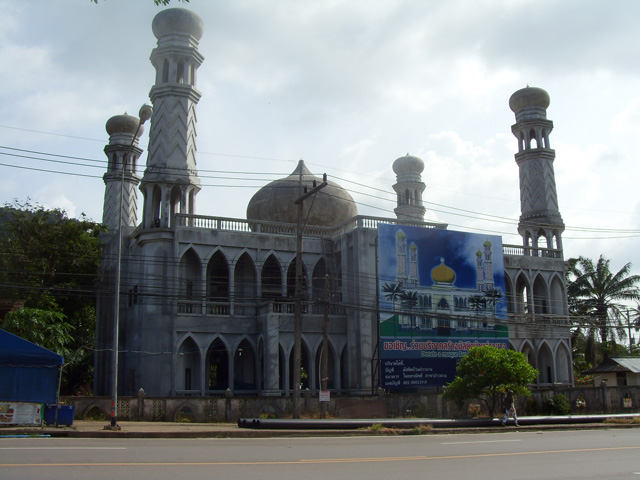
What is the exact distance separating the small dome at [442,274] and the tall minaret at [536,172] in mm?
9084

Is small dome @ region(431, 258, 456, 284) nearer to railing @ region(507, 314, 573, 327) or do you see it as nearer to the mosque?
the mosque

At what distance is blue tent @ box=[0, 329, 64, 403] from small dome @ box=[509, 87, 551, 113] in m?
34.3

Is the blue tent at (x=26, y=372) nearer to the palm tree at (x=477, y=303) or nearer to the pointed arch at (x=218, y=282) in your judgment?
the pointed arch at (x=218, y=282)

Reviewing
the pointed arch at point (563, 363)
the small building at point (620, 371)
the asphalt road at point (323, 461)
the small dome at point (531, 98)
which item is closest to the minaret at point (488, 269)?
the pointed arch at point (563, 363)

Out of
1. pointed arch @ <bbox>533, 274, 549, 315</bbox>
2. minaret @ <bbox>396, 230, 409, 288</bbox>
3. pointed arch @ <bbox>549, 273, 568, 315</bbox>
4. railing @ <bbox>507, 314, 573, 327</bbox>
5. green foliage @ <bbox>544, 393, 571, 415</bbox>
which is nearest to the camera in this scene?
green foliage @ <bbox>544, 393, 571, 415</bbox>

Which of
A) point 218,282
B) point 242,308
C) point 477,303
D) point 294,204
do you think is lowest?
point 242,308

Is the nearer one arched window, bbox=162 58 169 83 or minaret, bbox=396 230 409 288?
minaret, bbox=396 230 409 288

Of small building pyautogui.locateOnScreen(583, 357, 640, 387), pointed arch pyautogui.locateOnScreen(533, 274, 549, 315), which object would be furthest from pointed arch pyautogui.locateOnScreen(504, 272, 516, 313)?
small building pyautogui.locateOnScreen(583, 357, 640, 387)

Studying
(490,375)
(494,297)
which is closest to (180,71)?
(494,297)

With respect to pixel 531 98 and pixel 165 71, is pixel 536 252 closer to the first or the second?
pixel 531 98

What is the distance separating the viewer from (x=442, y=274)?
35344 mm

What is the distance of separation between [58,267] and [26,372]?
18.7m

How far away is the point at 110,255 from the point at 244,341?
1039 centimetres

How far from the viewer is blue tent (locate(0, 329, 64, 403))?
19.5 m
